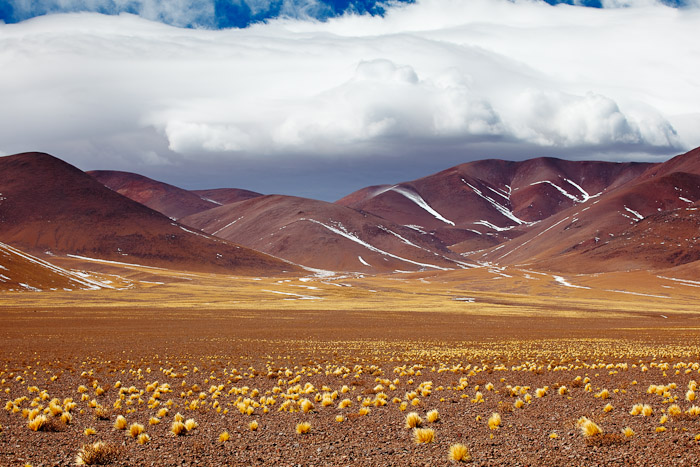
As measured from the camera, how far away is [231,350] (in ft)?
99.2

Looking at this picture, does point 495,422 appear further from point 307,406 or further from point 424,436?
point 307,406

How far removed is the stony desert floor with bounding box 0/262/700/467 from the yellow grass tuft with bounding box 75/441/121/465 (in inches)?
2.1

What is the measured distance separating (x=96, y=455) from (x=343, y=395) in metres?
8.54

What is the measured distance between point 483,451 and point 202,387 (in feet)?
37.1

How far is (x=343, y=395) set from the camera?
18.1 meters

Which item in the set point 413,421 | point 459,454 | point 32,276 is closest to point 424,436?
point 413,421

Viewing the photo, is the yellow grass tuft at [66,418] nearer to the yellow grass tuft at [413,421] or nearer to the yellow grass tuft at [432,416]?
the yellow grass tuft at [413,421]

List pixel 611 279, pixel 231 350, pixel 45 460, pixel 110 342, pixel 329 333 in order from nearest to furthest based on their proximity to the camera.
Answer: pixel 45 460, pixel 231 350, pixel 110 342, pixel 329 333, pixel 611 279

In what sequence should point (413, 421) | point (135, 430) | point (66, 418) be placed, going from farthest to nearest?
point (66, 418)
point (413, 421)
point (135, 430)

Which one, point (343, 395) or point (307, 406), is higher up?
point (307, 406)

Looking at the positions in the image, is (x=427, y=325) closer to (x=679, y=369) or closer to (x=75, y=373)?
(x=679, y=369)

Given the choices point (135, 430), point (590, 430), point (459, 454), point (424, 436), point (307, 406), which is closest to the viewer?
point (459, 454)

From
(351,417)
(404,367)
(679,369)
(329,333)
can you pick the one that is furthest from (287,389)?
(329,333)

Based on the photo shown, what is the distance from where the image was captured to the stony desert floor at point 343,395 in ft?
38.7
